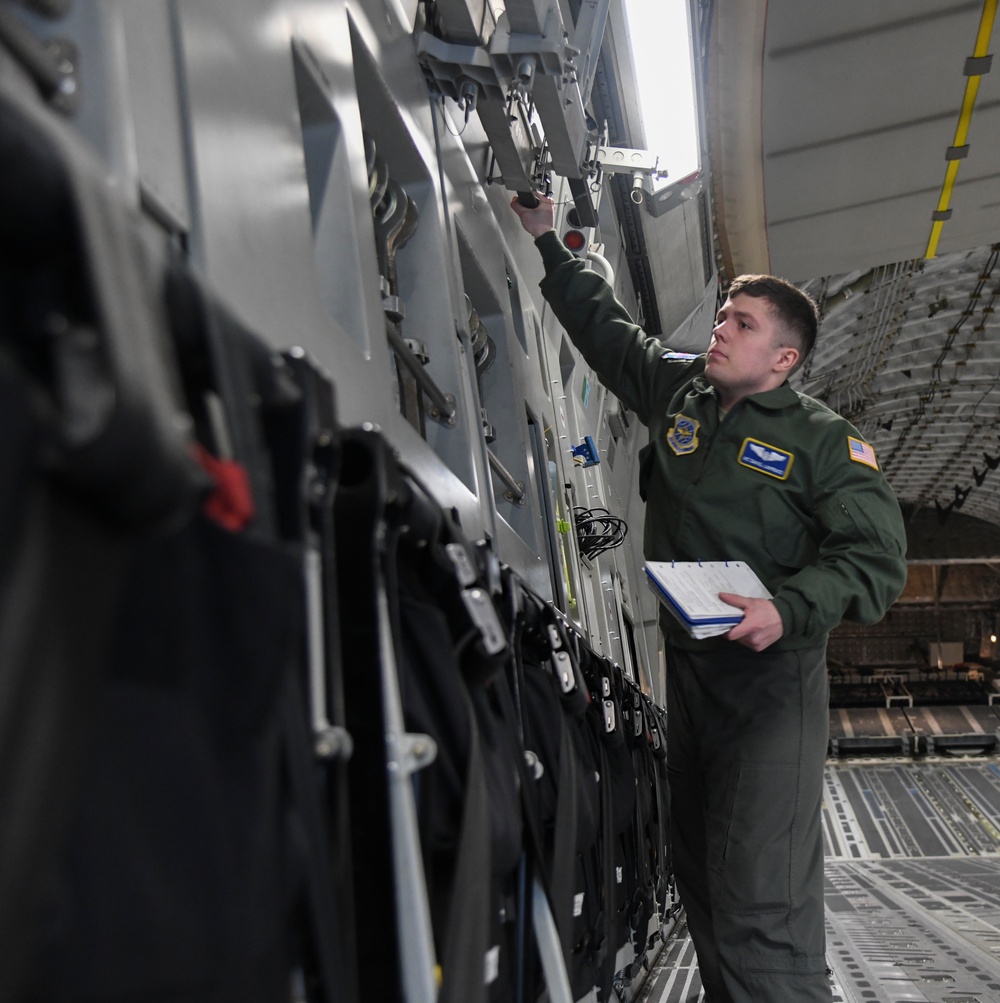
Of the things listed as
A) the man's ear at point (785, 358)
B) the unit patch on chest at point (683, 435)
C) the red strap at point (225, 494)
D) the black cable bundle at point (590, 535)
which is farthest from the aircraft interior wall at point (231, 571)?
the black cable bundle at point (590, 535)

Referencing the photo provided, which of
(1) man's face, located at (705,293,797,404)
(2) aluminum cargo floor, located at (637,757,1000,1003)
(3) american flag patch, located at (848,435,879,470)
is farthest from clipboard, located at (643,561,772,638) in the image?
(2) aluminum cargo floor, located at (637,757,1000,1003)

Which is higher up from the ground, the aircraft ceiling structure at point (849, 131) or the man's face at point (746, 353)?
the aircraft ceiling structure at point (849, 131)

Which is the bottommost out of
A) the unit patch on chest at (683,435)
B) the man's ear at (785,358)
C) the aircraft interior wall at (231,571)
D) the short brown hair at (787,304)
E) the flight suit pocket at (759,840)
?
the flight suit pocket at (759,840)

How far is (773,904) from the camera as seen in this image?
8.55 ft

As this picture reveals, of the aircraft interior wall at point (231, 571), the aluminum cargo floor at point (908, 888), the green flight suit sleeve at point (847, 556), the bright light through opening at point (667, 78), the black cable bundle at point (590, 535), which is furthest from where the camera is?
the black cable bundle at point (590, 535)

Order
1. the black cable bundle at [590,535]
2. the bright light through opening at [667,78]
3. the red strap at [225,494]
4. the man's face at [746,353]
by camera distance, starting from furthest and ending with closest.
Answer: the black cable bundle at [590,535]
the bright light through opening at [667,78]
the man's face at [746,353]
the red strap at [225,494]

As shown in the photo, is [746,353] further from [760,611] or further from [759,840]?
[759,840]

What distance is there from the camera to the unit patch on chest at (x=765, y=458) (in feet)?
9.55

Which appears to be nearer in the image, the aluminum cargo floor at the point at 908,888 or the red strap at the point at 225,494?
the red strap at the point at 225,494

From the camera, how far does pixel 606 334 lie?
11.7 feet

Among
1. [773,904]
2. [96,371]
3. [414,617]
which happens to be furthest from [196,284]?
[773,904]

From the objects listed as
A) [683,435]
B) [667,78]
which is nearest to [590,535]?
[683,435]

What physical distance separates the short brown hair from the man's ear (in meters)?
0.03

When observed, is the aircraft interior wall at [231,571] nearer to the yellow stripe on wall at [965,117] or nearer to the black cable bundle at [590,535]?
the black cable bundle at [590,535]
